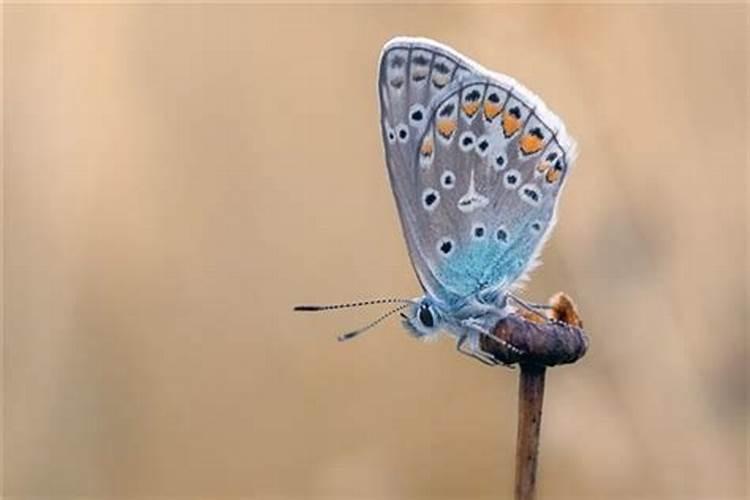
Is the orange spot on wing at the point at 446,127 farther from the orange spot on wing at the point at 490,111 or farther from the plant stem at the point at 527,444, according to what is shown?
the plant stem at the point at 527,444

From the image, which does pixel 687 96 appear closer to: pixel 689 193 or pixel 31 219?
pixel 689 193

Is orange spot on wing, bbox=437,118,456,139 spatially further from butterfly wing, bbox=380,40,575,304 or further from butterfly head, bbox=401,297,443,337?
butterfly head, bbox=401,297,443,337

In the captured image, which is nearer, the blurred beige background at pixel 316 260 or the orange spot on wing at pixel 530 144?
Result: the orange spot on wing at pixel 530 144

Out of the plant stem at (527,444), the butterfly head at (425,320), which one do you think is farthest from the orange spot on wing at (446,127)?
the plant stem at (527,444)

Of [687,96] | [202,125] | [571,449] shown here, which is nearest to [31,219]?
[202,125]

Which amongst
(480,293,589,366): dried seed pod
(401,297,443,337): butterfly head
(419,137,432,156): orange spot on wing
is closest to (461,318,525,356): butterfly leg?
(480,293,589,366): dried seed pod

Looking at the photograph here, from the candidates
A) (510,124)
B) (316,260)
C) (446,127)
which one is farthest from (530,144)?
(316,260)

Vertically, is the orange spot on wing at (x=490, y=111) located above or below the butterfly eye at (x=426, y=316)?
above

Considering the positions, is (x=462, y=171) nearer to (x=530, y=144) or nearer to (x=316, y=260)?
(x=530, y=144)
